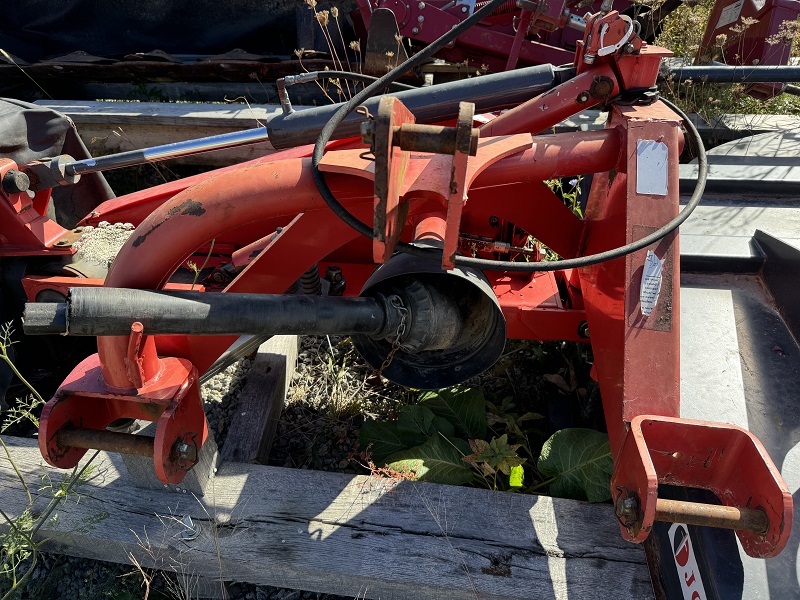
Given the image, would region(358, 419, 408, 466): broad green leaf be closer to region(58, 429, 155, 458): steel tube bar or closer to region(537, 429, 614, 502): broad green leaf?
region(537, 429, 614, 502): broad green leaf

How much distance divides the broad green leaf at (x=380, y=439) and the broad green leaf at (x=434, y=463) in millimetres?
87

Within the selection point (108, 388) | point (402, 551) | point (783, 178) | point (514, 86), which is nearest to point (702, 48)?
point (783, 178)

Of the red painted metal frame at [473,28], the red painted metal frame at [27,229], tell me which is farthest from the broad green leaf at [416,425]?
the red painted metal frame at [473,28]

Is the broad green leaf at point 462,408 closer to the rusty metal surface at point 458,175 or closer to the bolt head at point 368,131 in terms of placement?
the rusty metal surface at point 458,175

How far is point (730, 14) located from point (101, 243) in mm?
3861

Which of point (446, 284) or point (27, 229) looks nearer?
point (446, 284)

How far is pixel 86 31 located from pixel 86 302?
16.6ft

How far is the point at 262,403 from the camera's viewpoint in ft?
7.62

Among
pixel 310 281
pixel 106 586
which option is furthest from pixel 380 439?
pixel 106 586

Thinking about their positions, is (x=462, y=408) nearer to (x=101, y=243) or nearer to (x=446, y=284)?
(x=446, y=284)

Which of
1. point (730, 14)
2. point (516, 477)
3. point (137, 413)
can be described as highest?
point (730, 14)

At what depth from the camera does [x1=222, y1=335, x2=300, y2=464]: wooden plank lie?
2.15 meters

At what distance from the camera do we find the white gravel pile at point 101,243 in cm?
226

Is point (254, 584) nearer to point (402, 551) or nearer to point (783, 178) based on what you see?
point (402, 551)
